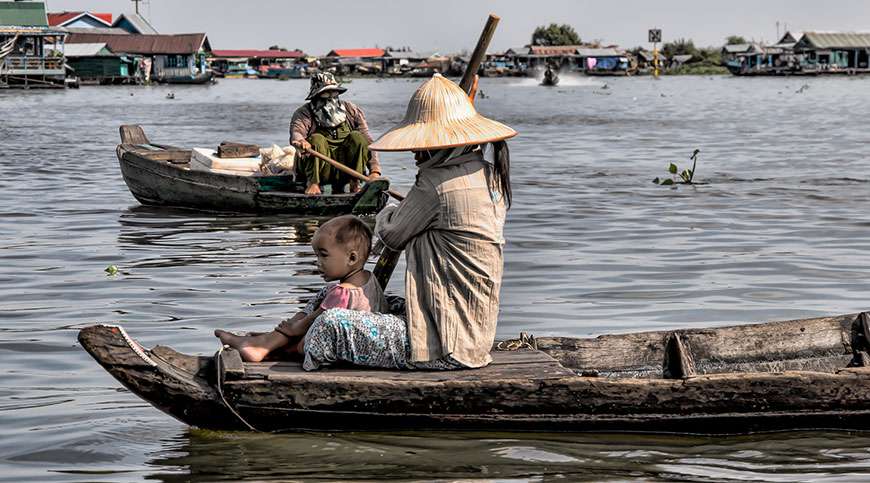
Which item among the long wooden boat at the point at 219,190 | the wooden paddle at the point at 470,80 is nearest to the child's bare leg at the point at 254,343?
the wooden paddle at the point at 470,80

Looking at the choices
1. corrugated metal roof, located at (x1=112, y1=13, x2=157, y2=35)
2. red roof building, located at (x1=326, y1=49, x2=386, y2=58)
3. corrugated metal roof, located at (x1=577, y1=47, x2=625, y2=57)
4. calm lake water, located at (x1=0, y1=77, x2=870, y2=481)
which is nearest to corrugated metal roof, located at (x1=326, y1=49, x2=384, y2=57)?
red roof building, located at (x1=326, y1=49, x2=386, y2=58)

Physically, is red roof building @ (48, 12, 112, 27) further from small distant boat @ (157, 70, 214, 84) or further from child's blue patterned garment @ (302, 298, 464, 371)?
child's blue patterned garment @ (302, 298, 464, 371)

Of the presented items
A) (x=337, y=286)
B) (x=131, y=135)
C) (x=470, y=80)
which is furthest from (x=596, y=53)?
(x=337, y=286)

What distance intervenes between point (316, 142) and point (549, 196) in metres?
4.38

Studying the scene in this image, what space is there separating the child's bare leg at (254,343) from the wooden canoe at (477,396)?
2.3 inches

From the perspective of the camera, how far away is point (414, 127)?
4.79 metres

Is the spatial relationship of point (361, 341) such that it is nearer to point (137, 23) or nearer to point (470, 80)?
point (470, 80)

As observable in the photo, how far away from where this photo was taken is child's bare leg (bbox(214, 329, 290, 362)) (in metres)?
5.03

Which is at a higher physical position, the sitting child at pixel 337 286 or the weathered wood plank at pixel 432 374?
Result: the sitting child at pixel 337 286

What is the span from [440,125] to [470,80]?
2.32 feet

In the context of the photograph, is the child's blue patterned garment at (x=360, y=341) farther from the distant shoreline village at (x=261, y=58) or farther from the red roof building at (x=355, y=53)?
the red roof building at (x=355, y=53)

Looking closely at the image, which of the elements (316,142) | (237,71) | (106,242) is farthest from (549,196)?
(237,71)

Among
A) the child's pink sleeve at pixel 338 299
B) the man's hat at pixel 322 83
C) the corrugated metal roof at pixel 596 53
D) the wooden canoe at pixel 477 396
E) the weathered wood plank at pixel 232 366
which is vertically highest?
the corrugated metal roof at pixel 596 53

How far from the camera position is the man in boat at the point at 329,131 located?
11.1 metres
